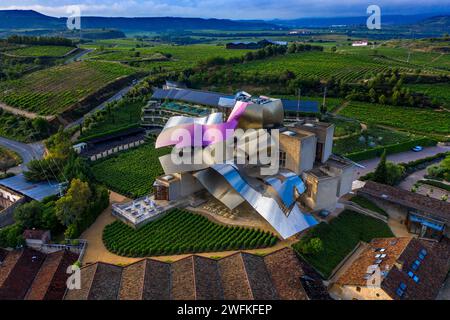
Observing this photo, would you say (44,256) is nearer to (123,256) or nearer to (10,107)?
(123,256)

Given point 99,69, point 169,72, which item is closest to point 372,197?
point 169,72

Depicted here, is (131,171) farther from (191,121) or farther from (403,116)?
(403,116)

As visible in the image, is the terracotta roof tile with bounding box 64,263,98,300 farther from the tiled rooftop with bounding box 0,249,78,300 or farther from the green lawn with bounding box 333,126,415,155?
the green lawn with bounding box 333,126,415,155

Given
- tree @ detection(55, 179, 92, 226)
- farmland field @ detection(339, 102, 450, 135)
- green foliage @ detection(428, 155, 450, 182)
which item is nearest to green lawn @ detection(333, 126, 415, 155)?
farmland field @ detection(339, 102, 450, 135)

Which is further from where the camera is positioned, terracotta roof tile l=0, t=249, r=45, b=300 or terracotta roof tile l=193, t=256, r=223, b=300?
terracotta roof tile l=0, t=249, r=45, b=300

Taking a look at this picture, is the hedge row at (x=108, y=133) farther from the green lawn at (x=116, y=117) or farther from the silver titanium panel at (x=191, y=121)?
the silver titanium panel at (x=191, y=121)

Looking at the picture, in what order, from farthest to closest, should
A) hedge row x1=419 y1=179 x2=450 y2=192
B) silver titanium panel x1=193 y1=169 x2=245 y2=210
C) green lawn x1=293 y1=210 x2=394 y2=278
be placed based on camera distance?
hedge row x1=419 y1=179 x2=450 y2=192 → silver titanium panel x1=193 y1=169 x2=245 y2=210 → green lawn x1=293 y1=210 x2=394 y2=278

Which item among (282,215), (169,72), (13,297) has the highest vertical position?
(169,72)

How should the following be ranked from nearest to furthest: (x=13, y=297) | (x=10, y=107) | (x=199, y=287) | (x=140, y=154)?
(x=199, y=287)
(x=13, y=297)
(x=140, y=154)
(x=10, y=107)
